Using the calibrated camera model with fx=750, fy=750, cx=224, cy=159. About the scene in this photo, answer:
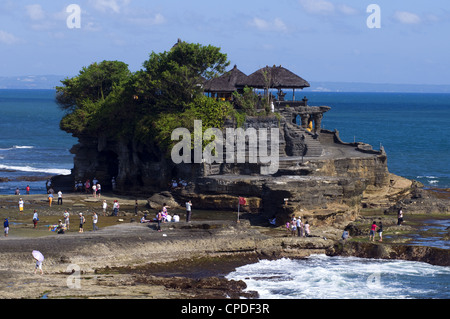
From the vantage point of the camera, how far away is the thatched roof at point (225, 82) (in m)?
59.6

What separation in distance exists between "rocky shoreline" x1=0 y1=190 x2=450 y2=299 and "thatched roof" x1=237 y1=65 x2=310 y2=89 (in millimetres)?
16826

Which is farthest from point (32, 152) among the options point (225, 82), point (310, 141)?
point (310, 141)

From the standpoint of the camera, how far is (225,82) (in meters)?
60.1

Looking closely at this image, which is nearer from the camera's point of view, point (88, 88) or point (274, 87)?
point (274, 87)

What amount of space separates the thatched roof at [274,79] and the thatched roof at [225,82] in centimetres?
52

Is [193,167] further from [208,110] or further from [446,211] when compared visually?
[446,211]

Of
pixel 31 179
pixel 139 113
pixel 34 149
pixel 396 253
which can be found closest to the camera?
pixel 396 253

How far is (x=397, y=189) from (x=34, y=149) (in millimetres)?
61659

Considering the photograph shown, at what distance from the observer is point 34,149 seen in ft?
339

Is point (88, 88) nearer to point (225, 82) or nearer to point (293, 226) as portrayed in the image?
point (225, 82)

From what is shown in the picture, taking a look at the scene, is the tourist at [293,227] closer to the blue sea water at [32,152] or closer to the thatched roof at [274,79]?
the thatched roof at [274,79]

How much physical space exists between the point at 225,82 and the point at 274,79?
3939mm

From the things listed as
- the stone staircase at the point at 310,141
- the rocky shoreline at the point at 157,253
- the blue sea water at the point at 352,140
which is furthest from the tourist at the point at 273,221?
the blue sea water at the point at 352,140

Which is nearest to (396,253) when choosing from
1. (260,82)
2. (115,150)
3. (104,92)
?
(260,82)
